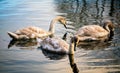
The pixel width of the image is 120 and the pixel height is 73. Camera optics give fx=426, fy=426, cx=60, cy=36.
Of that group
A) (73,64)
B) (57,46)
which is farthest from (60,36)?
(73,64)

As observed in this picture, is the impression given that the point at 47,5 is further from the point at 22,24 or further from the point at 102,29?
the point at 102,29

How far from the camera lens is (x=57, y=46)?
1677 centimetres

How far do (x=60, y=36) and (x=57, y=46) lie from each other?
9.22 feet

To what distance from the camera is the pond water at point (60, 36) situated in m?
15.0

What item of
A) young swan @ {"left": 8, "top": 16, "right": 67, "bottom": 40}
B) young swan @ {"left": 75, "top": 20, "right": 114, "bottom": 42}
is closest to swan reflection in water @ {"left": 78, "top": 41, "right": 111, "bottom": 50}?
young swan @ {"left": 75, "top": 20, "right": 114, "bottom": 42}

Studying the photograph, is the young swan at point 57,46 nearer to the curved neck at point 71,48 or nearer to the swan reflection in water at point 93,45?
the curved neck at point 71,48

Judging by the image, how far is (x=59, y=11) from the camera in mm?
25891

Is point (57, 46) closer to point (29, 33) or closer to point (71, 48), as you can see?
point (71, 48)

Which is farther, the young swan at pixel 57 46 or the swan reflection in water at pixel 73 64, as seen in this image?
the young swan at pixel 57 46

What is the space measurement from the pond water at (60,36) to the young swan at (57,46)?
22 cm

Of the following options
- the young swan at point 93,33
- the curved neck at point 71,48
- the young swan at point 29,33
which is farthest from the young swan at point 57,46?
the young swan at point 29,33

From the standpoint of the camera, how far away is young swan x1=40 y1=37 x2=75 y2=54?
16.3 m

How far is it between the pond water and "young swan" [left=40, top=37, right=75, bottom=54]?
0.73 ft

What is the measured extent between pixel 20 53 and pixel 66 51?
1.80 metres
